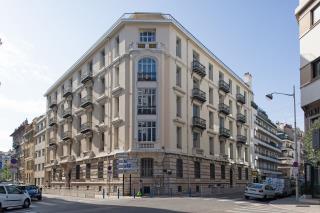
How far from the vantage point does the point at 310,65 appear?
33.2 m

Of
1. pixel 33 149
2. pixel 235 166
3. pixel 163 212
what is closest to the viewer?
pixel 163 212

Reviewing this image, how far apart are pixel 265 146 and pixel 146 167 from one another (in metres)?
61.9

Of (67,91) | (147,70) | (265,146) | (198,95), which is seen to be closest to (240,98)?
(198,95)

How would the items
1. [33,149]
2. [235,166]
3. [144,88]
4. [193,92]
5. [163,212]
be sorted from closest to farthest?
[163,212] → [144,88] → [193,92] → [235,166] → [33,149]

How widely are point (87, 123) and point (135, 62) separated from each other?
12859 mm

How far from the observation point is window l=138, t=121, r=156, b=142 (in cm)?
4519

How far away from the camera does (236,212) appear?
22.6 meters

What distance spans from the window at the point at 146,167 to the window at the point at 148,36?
1261 centimetres

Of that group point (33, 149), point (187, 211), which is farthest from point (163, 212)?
point (33, 149)

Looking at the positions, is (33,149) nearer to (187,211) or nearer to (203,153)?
(203,153)

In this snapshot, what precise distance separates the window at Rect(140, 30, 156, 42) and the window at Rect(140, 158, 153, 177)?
12607mm

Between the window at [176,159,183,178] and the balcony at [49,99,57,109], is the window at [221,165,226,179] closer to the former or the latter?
the window at [176,159,183,178]

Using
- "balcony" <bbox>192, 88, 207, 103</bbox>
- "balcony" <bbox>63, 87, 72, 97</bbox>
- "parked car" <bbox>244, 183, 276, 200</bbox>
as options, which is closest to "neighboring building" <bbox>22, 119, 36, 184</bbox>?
"balcony" <bbox>63, 87, 72, 97</bbox>

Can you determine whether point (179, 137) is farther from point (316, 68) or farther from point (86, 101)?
point (316, 68)
